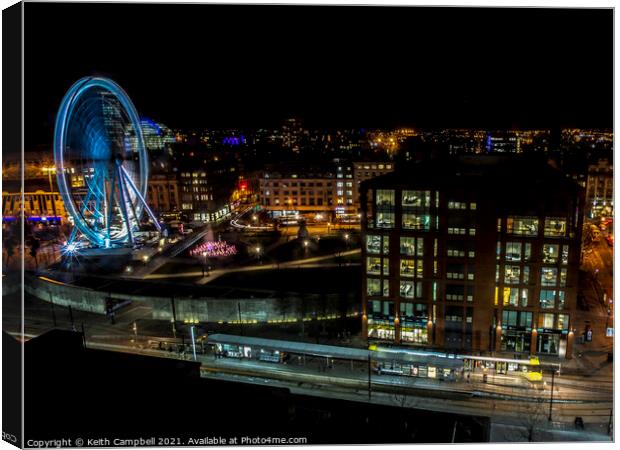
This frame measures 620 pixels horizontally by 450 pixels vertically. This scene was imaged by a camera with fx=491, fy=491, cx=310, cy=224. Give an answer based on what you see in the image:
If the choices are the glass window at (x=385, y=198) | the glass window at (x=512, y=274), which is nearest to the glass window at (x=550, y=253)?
the glass window at (x=512, y=274)

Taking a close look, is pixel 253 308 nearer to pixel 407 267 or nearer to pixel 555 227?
pixel 407 267

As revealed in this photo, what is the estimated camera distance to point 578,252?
20.4 meters

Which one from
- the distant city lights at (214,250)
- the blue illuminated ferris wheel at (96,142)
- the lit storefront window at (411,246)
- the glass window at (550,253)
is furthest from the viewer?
the distant city lights at (214,250)

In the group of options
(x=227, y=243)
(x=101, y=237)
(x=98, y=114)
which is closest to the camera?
(x=98, y=114)

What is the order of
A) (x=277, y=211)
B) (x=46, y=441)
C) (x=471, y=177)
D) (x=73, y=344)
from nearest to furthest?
(x=46, y=441) < (x=73, y=344) < (x=471, y=177) < (x=277, y=211)

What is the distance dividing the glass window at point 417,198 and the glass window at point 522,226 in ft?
11.7

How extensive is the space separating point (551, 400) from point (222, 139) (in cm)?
8658

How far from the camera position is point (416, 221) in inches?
886

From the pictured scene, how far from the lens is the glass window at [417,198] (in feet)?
72.5

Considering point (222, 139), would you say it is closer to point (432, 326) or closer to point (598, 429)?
point (432, 326)

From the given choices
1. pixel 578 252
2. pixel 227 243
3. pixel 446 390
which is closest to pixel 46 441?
pixel 446 390

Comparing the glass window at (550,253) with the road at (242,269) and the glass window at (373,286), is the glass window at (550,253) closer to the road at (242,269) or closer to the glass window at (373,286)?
the glass window at (373,286)

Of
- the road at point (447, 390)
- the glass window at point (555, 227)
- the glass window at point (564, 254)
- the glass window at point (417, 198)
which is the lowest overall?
the road at point (447, 390)

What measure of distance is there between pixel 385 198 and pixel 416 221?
5.79ft
